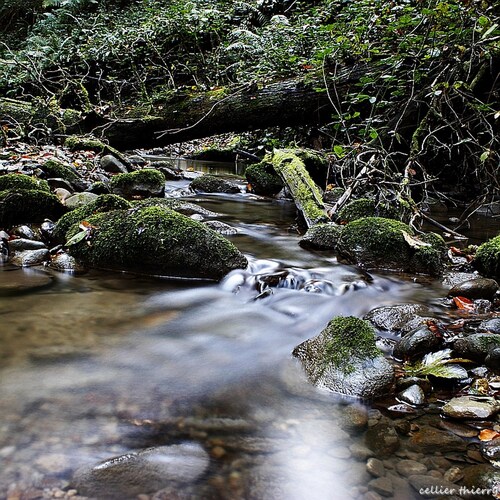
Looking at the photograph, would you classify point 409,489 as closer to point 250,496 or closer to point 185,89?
point 250,496

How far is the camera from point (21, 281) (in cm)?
384

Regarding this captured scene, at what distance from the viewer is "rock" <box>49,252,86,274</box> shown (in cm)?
417

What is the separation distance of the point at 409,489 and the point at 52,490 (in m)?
1.39

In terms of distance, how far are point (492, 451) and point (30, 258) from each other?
389 centimetres

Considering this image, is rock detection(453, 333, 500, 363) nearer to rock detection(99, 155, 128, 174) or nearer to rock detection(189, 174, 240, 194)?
rock detection(189, 174, 240, 194)

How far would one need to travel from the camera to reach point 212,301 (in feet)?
12.5

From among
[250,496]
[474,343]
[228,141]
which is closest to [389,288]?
[474,343]

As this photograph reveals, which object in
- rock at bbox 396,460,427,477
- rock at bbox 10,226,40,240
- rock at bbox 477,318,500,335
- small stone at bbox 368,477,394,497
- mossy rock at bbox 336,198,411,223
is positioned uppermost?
mossy rock at bbox 336,198,411,223

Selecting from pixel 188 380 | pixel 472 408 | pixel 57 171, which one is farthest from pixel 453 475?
pixel 57 171

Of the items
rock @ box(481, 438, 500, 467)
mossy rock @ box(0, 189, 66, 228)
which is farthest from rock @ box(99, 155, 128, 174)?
rock @ box(481, 438, 500, 467)

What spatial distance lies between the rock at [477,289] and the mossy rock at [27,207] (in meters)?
4.18

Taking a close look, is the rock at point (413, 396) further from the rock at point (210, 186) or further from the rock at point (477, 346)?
the rock at point (210, 186)

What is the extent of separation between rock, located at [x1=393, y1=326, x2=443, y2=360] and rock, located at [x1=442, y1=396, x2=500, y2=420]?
1.66ft

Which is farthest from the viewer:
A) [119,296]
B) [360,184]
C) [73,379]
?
[360,184]
